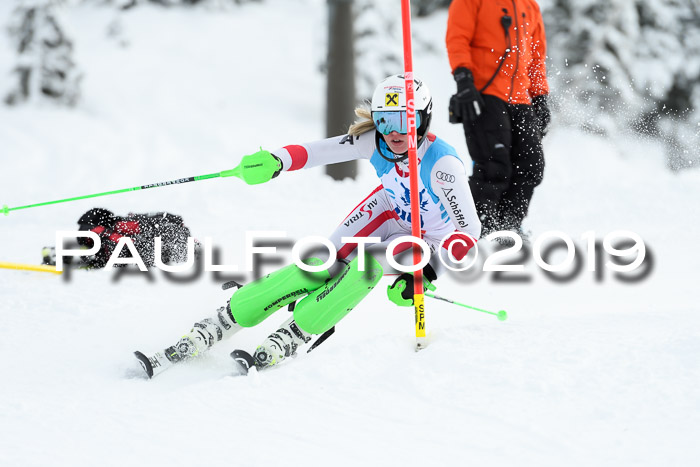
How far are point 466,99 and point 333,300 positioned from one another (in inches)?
94.2

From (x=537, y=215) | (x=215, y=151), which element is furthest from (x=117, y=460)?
(x=215, y=151)

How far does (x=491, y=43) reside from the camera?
5.31 metres

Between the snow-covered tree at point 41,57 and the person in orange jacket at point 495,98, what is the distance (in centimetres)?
825

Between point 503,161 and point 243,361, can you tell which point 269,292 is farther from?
point 503,161

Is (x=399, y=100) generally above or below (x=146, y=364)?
above

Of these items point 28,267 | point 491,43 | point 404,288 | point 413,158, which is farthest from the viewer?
point 491,43

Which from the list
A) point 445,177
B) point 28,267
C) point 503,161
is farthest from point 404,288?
point 28,267

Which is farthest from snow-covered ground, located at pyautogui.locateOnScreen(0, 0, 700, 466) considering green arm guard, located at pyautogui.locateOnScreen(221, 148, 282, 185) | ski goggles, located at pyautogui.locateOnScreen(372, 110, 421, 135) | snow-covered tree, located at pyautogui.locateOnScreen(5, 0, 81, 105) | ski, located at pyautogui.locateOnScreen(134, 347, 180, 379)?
snow-covered tree, located at pyautogui.locateOnScreen(5, 0, 81, 105)

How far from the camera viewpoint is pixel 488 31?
17.4 feet

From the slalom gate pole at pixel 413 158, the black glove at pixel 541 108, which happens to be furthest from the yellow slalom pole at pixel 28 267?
the black glove at pixel 541 108

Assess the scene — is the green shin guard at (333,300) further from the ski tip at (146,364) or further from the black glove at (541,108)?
the black glove at (541,108)

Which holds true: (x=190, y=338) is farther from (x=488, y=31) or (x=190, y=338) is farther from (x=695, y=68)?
(x=695, y=68)

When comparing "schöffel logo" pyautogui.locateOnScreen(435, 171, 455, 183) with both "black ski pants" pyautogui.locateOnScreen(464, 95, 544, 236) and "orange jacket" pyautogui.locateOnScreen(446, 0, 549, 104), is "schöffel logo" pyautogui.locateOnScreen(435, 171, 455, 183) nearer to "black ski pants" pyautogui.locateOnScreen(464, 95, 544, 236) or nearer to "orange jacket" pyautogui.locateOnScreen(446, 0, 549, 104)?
"black ski pants" pyautogui.locateOnScreen(464, 95, 544, 236)

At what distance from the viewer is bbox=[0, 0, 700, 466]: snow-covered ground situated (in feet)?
8.31
